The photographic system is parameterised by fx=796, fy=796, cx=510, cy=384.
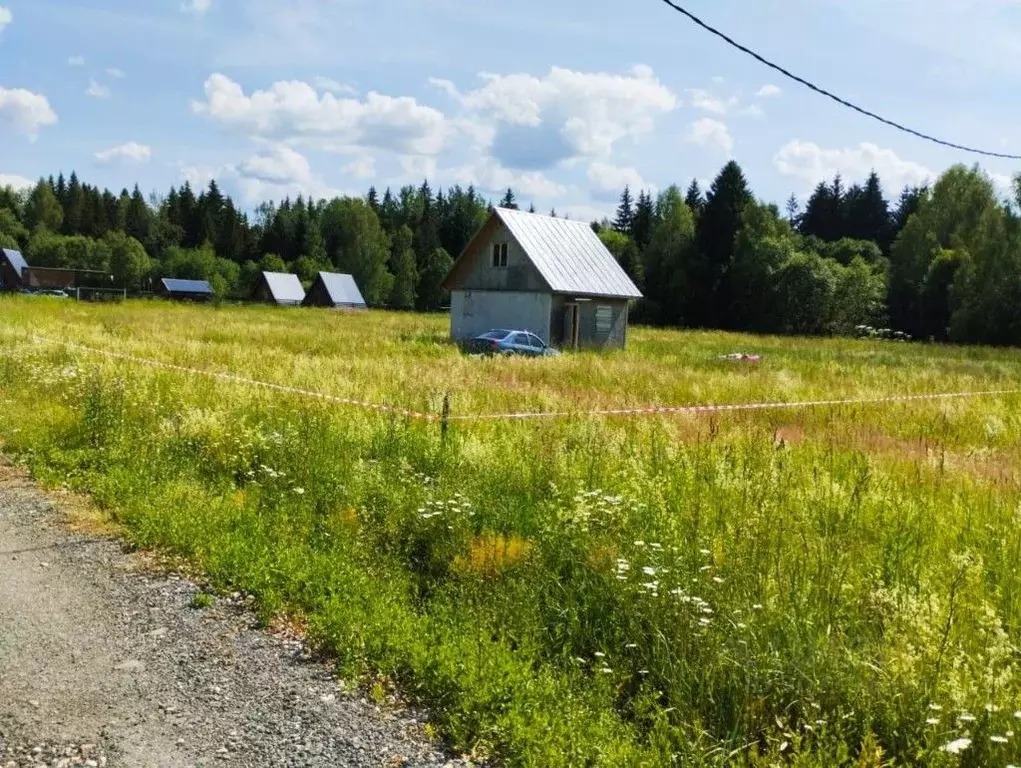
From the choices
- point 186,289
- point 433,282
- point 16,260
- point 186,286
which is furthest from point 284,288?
point 16,260

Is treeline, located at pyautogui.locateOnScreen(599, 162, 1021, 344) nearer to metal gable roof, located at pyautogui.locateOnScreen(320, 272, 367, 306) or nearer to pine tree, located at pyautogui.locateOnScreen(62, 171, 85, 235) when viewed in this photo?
A: metal gable roof, located at pyautogui.locateOnScreen(320, 272, 367, 306)

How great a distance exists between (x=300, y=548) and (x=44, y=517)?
8.78 ft

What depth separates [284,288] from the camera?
321 feet

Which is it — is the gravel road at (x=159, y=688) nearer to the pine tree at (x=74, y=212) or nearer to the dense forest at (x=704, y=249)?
the dense forest at (x=704, y=249)

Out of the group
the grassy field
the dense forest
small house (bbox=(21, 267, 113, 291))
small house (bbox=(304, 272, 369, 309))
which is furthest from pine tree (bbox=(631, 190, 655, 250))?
the grassy field

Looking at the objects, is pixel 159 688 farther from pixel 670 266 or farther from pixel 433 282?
pixel 433 282

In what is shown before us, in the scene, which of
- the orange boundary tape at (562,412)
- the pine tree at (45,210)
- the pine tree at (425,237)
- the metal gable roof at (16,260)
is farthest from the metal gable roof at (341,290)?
the orange boundary tape at (562,412)

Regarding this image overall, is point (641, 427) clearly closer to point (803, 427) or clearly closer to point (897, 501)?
point (803, 427)

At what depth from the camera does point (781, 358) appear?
3083 centimetres

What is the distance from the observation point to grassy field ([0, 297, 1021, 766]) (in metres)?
3.77

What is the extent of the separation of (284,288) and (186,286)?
12.4 metres

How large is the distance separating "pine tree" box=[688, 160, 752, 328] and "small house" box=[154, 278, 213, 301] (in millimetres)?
59955

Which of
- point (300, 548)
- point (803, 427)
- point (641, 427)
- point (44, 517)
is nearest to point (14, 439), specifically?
point (44, 517)

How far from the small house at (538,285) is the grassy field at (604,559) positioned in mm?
20419
